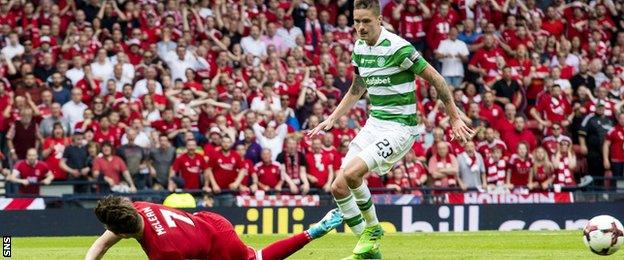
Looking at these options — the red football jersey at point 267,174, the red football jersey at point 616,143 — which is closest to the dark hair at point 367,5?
the red football jersey at point 267,174

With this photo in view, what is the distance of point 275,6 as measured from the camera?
26.6 meters

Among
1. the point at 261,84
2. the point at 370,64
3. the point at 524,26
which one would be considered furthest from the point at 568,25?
the point at 370,64

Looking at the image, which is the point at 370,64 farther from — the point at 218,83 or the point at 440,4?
the point at 440,4

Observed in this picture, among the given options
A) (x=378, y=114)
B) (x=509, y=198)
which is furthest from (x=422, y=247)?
(x=509, y=198)

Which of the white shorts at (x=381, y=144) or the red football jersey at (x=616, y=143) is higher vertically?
the white shorts at (x=381, y=144)

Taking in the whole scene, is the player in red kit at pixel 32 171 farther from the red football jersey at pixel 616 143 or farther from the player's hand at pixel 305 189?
the red football jersey at pixel 616 143

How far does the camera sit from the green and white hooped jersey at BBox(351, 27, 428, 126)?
12.6 meters

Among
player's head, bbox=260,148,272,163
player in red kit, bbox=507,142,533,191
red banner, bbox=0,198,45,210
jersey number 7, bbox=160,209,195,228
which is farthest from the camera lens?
player in red kit, bbox=507,142,533,191

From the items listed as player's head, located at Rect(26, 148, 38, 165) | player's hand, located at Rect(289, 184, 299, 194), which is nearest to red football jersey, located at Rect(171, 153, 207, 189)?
player's hand, located at Rect(289, 184, 299, 194)

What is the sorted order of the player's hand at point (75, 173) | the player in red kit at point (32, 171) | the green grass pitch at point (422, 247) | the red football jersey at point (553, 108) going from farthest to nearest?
the red football jersey at point (553, 108)
the player's hand at point (75, 173)
the player in red kit at point (32, 171)
the green grass pitch at point (422, 247)

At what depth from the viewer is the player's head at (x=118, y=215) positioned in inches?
401

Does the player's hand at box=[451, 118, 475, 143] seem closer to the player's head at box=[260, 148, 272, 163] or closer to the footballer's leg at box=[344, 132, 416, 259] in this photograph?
the footballer's leg at box=[344, 132, 416, 259]

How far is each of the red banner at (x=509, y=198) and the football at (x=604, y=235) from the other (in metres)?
9.77

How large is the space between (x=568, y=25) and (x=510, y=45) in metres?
2.02
